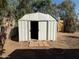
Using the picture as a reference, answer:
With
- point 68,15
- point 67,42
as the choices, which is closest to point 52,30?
point 67,42

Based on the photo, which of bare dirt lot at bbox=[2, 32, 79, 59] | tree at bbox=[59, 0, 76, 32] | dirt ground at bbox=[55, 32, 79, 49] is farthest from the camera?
tree at bbox=[59, 0, 76, 32]

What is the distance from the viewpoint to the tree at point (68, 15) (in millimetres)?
28522

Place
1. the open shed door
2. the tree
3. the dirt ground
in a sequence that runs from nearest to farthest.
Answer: the dirt ground
the open shed door
the tree

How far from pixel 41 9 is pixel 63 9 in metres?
4.90

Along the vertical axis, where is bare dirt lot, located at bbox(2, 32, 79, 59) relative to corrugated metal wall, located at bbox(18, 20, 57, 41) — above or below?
below

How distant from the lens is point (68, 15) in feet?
102

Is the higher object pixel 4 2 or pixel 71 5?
pixel 71 5

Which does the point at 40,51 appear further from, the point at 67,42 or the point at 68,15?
the point at 68,15

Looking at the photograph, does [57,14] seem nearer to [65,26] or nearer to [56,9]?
[56,9]

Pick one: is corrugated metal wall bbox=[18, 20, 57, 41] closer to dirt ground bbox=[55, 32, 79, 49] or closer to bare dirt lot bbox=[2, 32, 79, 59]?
dirt ground bbox=[55, 32, 79, 49]

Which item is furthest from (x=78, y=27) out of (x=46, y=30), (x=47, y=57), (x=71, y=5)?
(x=47, y=57)

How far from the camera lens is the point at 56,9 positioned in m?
33.1

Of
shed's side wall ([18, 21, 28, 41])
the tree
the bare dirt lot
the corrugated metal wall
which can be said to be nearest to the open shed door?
the corrugated metal wall

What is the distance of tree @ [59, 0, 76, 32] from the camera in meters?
28.5
